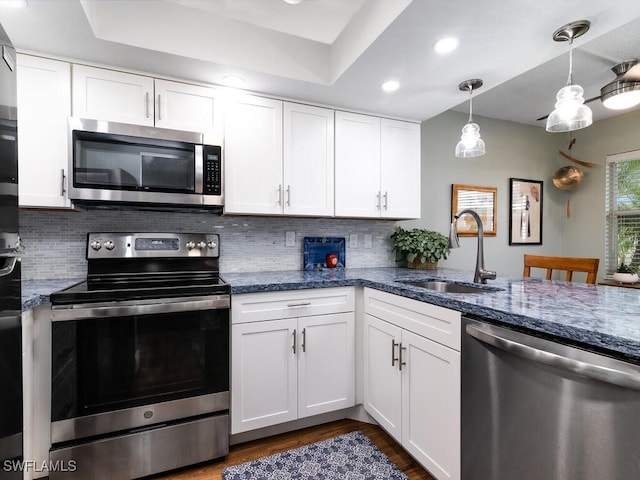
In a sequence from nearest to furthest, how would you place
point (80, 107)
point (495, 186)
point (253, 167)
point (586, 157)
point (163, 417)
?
point (163, 417) → point (80, 107) → point (253, 167) → point (495, 186) → point (586, 157)

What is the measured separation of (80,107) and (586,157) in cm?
472

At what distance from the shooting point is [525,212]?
3551 millimetres

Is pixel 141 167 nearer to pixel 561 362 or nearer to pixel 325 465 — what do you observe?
pixel 325 465

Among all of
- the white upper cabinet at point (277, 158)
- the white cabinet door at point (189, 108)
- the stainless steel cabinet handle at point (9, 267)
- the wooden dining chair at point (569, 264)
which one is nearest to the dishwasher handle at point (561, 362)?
the wooden dining chair at point (569, 264)

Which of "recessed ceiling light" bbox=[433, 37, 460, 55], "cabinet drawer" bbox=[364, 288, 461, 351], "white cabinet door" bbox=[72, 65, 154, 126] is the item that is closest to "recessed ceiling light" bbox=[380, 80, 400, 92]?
"recessed ceiling light" bbox=[433, 37, 460, 55]

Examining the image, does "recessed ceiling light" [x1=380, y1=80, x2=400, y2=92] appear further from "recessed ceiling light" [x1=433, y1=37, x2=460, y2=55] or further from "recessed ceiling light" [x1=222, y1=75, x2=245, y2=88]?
"recessed ceiling light" [x1=222, y1=75, x2=245, y2=88]

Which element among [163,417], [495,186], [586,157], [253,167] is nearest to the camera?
[163,417]

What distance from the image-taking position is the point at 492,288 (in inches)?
66.5

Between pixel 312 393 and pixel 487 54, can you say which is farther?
pixel 312 393

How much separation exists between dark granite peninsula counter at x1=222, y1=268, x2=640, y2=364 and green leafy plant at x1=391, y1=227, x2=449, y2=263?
0.71 m

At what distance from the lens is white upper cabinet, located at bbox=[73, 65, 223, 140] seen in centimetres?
176

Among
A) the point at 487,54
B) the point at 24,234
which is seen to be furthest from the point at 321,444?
the point at 487,54

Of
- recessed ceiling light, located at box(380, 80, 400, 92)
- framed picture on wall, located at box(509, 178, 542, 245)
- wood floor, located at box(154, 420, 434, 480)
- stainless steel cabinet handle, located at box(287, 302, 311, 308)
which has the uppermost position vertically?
recessed ceiling light, located at box(380, 80, 400, 92)

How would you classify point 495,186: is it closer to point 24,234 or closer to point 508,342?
point 508,342
